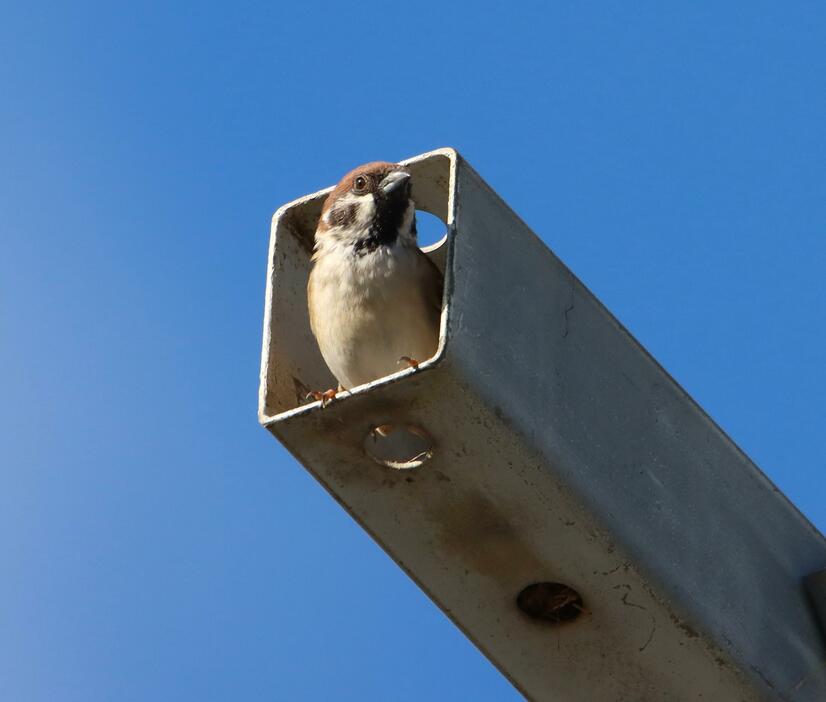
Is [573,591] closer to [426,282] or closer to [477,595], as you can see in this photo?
[477,595]

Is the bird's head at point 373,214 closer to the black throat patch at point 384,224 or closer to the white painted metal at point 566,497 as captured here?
the black throat patch at point 384,224

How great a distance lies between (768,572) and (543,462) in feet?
3.16

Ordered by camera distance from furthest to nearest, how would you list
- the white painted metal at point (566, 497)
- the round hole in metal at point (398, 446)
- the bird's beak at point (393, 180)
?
the bird's beak at point (393, 180), the round hole in metal at point (398, 446), the white painted metal at point (566, 497)

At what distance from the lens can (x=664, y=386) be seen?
4.47 meters

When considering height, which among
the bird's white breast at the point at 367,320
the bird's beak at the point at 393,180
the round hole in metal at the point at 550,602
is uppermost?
the bird's beak at the point at 393,180

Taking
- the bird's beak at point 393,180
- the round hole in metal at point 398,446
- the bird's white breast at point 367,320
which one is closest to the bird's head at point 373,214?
the bird's beak at point 393,180

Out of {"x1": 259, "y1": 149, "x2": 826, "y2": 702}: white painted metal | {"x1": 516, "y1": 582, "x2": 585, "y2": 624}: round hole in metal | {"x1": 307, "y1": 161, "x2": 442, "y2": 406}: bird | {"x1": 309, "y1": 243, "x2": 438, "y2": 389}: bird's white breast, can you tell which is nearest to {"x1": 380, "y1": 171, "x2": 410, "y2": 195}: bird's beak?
{"x1": 307, "y1": 161, "x2": 442, "y2": 406}: bird

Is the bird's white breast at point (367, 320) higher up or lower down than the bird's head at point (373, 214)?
lower down

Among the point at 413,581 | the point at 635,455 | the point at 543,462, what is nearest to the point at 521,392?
the point at 543,462

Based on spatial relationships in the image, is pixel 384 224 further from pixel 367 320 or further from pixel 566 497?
pixel 566 497

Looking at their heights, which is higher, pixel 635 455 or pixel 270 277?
pixel 270 277

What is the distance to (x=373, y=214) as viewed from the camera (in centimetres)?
624

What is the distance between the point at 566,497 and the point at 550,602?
0.52m

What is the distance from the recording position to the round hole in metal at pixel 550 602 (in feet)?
14.0
